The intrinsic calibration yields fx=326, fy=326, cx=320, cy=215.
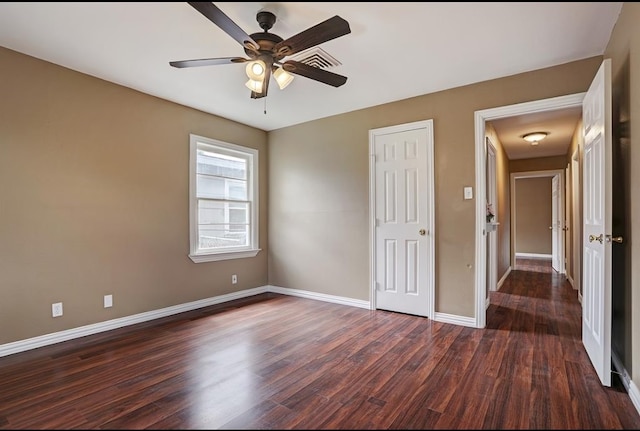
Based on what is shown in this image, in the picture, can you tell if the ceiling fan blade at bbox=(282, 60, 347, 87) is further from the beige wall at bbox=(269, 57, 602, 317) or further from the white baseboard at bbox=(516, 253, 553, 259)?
the white baseboard at bbox=(516, 253, 553, 259)

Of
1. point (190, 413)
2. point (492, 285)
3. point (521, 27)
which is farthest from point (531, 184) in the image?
point (190, 413)

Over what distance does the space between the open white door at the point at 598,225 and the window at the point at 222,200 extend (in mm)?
3744

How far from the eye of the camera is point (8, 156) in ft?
8.64

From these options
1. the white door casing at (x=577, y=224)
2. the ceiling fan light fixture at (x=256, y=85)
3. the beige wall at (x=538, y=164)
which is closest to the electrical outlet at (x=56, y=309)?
the ceiling fan light fixture at (x=256, y=85)

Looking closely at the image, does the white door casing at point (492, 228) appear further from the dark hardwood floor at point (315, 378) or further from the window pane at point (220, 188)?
the window pane at point (220, 188)

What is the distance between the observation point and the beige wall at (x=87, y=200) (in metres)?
2.67

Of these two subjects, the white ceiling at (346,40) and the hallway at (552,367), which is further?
the white ceiling at (346,40)

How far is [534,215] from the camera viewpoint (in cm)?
938

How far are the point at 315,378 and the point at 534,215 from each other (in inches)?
376

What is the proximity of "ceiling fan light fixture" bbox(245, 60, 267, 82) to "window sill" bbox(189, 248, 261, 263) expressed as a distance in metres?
2.39

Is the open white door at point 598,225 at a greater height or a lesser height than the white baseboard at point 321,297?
greater

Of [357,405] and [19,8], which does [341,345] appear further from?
[19,8]

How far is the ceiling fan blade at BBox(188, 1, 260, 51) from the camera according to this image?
165 centimetres

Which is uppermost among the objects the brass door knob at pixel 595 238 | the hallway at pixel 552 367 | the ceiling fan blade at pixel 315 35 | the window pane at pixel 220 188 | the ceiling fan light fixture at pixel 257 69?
the ceiling fan blade at pixel 315 35
